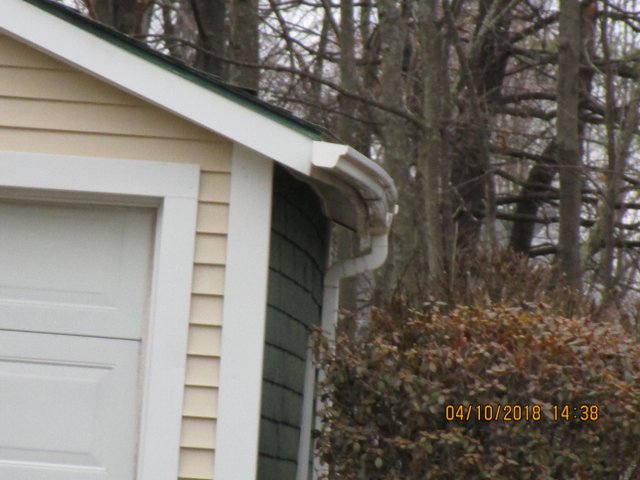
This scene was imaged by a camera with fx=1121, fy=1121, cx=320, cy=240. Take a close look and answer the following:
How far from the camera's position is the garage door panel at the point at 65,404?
5117 millimetres

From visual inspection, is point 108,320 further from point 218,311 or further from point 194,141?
point 194,141

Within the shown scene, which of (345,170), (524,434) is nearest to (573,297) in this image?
(524,434)

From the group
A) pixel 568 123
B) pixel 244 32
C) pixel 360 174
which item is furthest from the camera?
pixel 568 123

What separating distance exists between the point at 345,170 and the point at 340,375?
1760 mm

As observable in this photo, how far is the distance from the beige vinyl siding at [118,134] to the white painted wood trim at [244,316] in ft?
0.20

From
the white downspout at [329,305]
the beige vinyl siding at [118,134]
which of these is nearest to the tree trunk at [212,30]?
the white downspout at [329,305]

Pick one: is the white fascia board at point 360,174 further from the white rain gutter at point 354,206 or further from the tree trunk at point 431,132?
the tree trunk at point 431,132

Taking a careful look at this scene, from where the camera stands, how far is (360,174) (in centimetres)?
511

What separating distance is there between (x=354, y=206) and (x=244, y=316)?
1.10 metres

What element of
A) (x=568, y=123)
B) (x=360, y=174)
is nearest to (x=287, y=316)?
(x=360, y=174)

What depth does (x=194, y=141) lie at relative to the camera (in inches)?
203

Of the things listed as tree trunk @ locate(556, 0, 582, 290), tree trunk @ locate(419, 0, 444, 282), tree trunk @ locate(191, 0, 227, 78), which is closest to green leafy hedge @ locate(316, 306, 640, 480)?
tree trunk @ locate(419, 0, 444, 282)

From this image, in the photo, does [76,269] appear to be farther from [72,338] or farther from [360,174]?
[360,174]

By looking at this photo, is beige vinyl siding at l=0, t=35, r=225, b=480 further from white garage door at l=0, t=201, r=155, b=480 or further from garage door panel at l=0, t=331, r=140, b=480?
garage door panel at l=0, t=331, r=140, b=480
